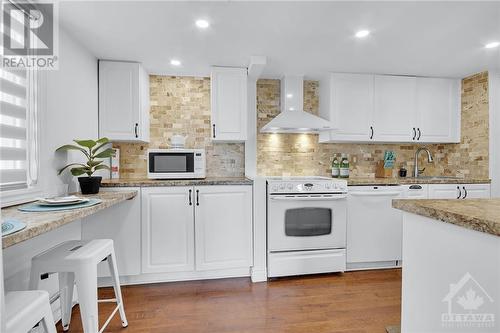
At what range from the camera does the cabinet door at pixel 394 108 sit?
3.18 metres

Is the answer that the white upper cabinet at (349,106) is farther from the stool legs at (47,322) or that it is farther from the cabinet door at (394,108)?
the stool legs at (47,322)

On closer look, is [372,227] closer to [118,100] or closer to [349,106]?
[349,106]

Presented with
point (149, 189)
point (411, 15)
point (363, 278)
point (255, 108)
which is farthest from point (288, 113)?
point (363, 278)

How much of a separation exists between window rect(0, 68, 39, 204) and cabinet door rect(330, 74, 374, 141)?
2.71 m

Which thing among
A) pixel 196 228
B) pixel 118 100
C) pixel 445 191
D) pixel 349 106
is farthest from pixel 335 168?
pixel 118 100

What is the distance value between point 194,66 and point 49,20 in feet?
4.16

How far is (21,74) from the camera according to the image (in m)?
1.64

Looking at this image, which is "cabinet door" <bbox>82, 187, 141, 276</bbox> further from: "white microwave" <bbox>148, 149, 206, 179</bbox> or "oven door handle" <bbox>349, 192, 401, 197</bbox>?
"oven door handle" <bbox>349, 192, 401, 197</bbox>

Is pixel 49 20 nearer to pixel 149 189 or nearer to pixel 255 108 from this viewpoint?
pixel 149 189

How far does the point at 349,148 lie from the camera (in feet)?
11.4

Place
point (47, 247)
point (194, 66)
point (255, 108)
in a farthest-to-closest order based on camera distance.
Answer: point (255, 108) → point (194, 66) → point (47, 247)

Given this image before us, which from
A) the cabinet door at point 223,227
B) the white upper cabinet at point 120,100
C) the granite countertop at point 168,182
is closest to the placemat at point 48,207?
the granite countertop at point 168,182

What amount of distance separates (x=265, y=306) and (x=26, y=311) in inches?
61.6

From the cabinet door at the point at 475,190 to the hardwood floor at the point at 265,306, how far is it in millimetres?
1252
